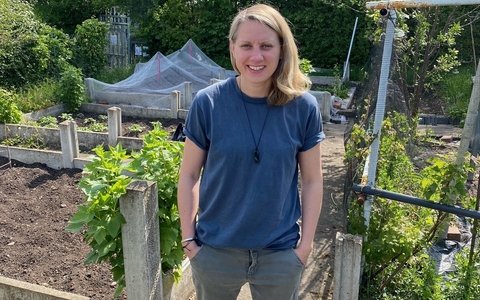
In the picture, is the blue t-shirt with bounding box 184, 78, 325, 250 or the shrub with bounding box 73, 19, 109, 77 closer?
the blue t-shirt with bounding box 184, 78, 325, 250

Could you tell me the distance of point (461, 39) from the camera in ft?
45.3

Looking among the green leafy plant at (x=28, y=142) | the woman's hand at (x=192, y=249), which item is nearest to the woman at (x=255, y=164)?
the woman's hand at (x=192, y=249)

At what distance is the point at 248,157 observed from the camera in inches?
73.9

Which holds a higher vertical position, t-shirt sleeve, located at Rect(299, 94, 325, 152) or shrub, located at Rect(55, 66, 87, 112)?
t-shirt sleeve, located at Rect(299, 94, 325, 152)

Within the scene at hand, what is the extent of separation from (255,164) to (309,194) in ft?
1.04

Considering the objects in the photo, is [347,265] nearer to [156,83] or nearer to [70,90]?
[70,90]

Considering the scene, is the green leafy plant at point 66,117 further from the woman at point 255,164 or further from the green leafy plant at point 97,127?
the woman at point 255,164

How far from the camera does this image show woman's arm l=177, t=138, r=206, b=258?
78.8 inches

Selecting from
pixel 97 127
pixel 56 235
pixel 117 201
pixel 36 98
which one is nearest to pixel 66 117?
pixel 97 127

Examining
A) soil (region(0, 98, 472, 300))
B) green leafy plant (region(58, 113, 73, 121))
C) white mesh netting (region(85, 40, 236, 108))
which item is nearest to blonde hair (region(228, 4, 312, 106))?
soil (region(0, 98, 472, 300))

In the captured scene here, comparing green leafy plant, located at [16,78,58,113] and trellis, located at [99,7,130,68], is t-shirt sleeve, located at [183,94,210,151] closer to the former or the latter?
green leafy plant, located at [16,78,58,113]

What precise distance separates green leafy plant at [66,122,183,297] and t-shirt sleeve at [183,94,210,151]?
2.06 ft

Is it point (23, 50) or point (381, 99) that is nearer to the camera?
point (381, 99)

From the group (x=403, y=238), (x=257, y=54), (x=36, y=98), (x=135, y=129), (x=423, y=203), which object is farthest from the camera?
(x=36, y=98)
